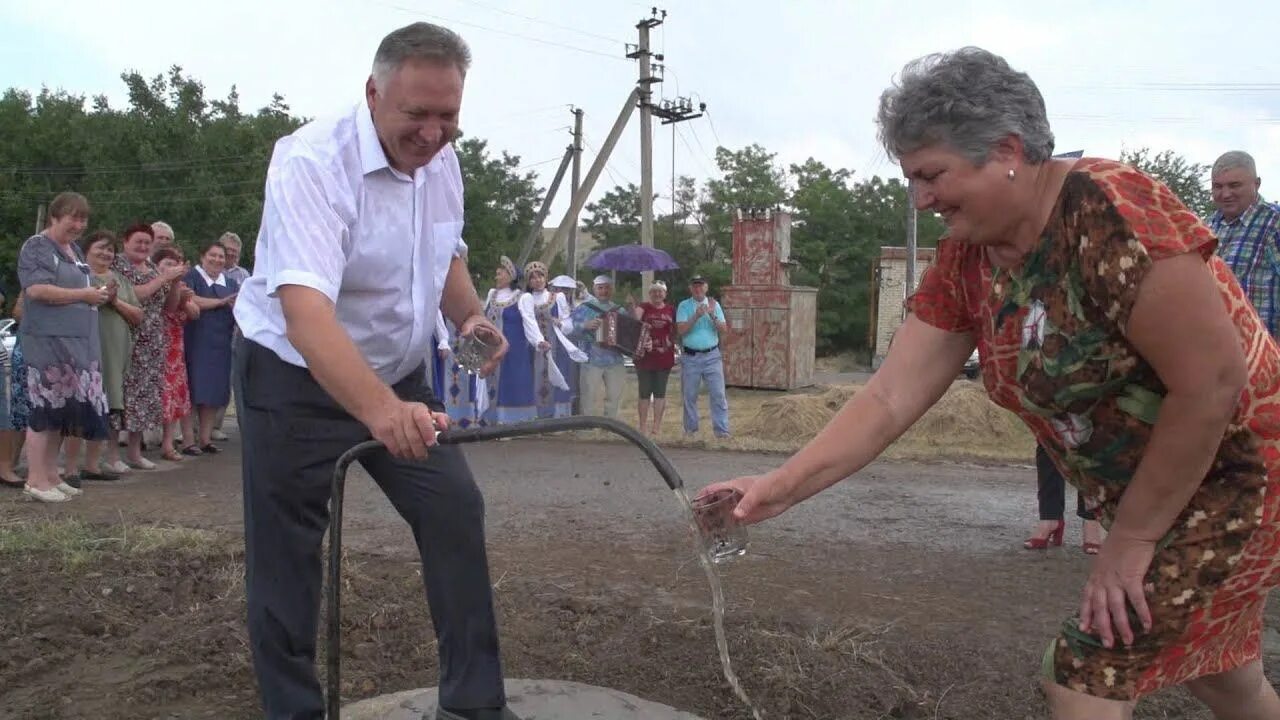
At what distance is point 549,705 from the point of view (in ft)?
10.8

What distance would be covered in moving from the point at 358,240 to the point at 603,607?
7.33ft

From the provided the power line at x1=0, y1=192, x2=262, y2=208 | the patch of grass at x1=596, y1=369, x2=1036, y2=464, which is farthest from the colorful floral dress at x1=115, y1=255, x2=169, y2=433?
the power line at x1=0, y1=192, x2=262, y2=208

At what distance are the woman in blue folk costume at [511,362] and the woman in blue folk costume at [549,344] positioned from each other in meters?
0.09

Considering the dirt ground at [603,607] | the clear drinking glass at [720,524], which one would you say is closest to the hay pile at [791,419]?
the dirt ground at [603,607]

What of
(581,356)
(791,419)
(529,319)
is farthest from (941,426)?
(529,319)

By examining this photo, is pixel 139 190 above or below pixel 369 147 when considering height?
above

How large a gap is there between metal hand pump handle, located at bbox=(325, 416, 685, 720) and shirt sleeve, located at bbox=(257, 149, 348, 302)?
425 mm

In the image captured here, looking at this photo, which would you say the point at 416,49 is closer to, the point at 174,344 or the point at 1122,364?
the point at 1122,364

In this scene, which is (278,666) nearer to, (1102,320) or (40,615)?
(40,615)

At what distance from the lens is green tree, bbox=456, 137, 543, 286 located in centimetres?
4553

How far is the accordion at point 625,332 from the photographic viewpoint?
1070 cm

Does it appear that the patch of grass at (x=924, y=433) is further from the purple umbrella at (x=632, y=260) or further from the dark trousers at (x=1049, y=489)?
the dark trousers at (x=1049, y=489)

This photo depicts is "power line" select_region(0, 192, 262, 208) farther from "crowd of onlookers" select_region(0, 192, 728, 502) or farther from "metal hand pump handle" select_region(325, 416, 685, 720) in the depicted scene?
"metal hand pump handle" select_region(325, 416, 685, 720)

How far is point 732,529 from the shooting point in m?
2.59
